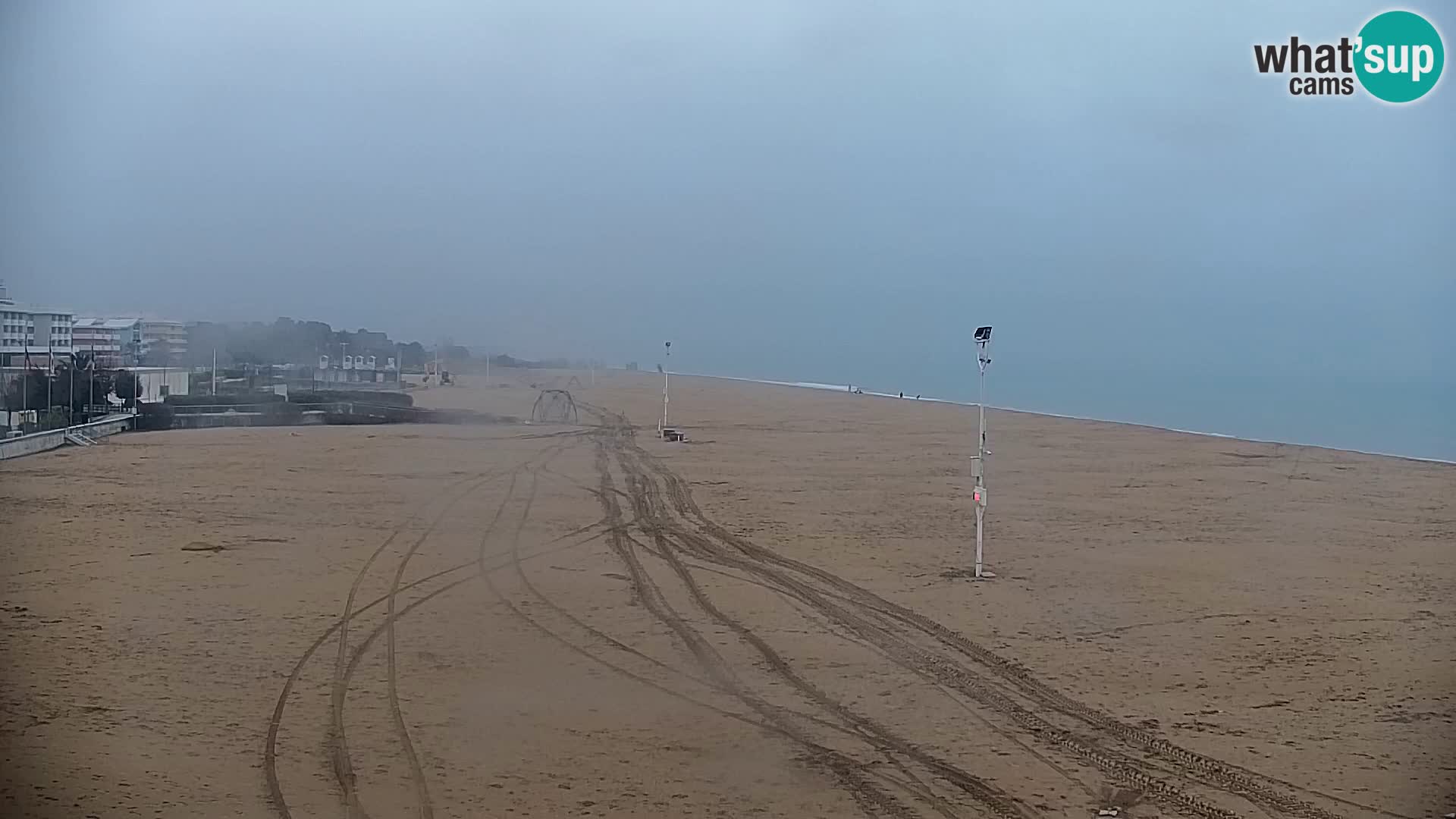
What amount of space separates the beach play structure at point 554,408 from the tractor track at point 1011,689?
20.7m

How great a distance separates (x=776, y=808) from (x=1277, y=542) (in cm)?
1124

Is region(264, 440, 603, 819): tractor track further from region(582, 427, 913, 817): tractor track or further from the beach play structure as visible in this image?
the beach play structure

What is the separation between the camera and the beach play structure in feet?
111

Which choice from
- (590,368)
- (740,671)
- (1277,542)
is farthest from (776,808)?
(590,368)

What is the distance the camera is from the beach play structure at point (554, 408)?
3394 centimetres

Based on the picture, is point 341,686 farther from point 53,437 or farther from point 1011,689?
point 53,437

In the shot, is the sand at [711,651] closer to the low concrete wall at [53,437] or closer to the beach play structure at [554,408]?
the low concrete wall at [53,437]

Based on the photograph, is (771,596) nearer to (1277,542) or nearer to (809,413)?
(1277,542)

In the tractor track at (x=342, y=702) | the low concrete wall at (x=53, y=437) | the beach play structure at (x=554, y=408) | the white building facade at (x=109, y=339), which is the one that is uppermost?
the white building facade at (x=109, y=339)

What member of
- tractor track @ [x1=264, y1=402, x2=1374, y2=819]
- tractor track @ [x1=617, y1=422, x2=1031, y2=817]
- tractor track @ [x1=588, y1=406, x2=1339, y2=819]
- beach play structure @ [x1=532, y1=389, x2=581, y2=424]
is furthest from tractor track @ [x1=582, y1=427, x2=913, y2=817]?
beach play structure @ [x1=532, y1=389, x2=581, y2=424]

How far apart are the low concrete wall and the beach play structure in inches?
440

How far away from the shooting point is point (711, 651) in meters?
8.79

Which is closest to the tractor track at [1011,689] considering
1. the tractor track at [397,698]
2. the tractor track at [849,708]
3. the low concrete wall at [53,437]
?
the tractor track at [849,708]

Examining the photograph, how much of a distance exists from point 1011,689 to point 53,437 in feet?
73.8
